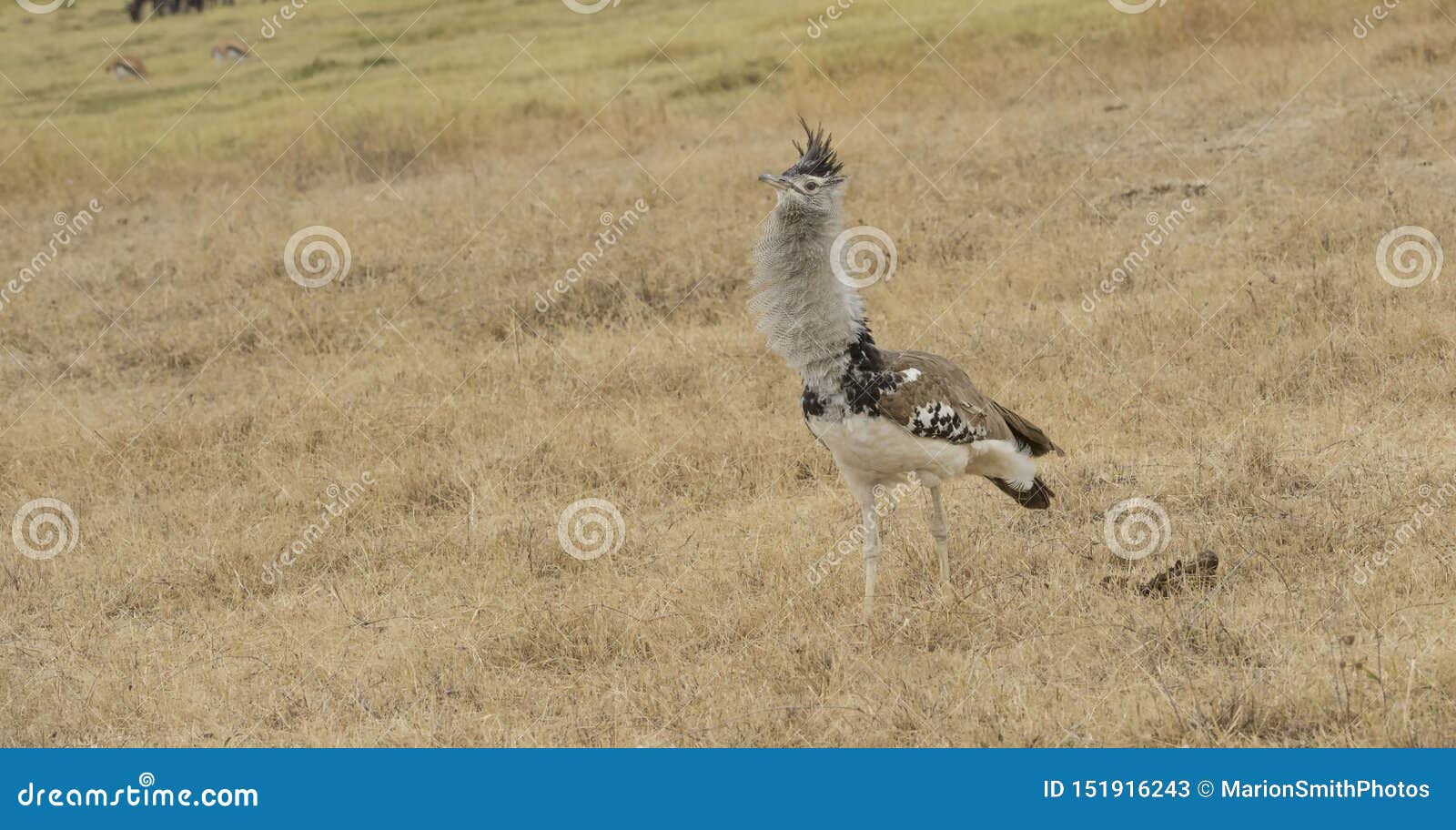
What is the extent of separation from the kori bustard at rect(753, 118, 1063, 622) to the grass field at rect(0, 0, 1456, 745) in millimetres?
601

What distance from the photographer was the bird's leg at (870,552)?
5961mm

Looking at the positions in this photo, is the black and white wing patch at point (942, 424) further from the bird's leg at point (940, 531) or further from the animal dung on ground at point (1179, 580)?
the animal dung on ground at point (1179, 580)

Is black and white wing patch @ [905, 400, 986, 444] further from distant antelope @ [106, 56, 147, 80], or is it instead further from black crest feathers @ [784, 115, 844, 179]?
distant antelope @ [106, 56, 147, 80]

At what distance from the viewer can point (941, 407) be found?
232 inches

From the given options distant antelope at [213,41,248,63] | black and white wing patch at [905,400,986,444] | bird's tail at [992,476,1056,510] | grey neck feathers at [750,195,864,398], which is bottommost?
bird's tail at [992,476,1056,510]

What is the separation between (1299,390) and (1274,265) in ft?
8.05

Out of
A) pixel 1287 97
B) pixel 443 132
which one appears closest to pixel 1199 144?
pixel 1287 97

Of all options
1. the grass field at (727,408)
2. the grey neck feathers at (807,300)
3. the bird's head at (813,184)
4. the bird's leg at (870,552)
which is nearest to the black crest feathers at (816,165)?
the bird's head at (813,184)

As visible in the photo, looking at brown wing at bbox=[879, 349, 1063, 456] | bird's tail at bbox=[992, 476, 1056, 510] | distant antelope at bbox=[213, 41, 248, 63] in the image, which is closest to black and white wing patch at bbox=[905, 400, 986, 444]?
brown wing at bbox=[879, 349, 1063, 456]

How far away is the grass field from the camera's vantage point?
17.6 feet

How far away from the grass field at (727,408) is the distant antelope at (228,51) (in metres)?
7.03

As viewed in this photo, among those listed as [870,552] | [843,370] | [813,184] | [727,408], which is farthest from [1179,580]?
[727,408]

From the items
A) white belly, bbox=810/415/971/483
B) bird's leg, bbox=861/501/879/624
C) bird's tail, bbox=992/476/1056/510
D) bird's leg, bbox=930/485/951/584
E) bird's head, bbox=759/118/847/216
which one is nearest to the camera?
white belly, bbox=810/415/971/483

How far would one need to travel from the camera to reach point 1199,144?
14.0 metres
